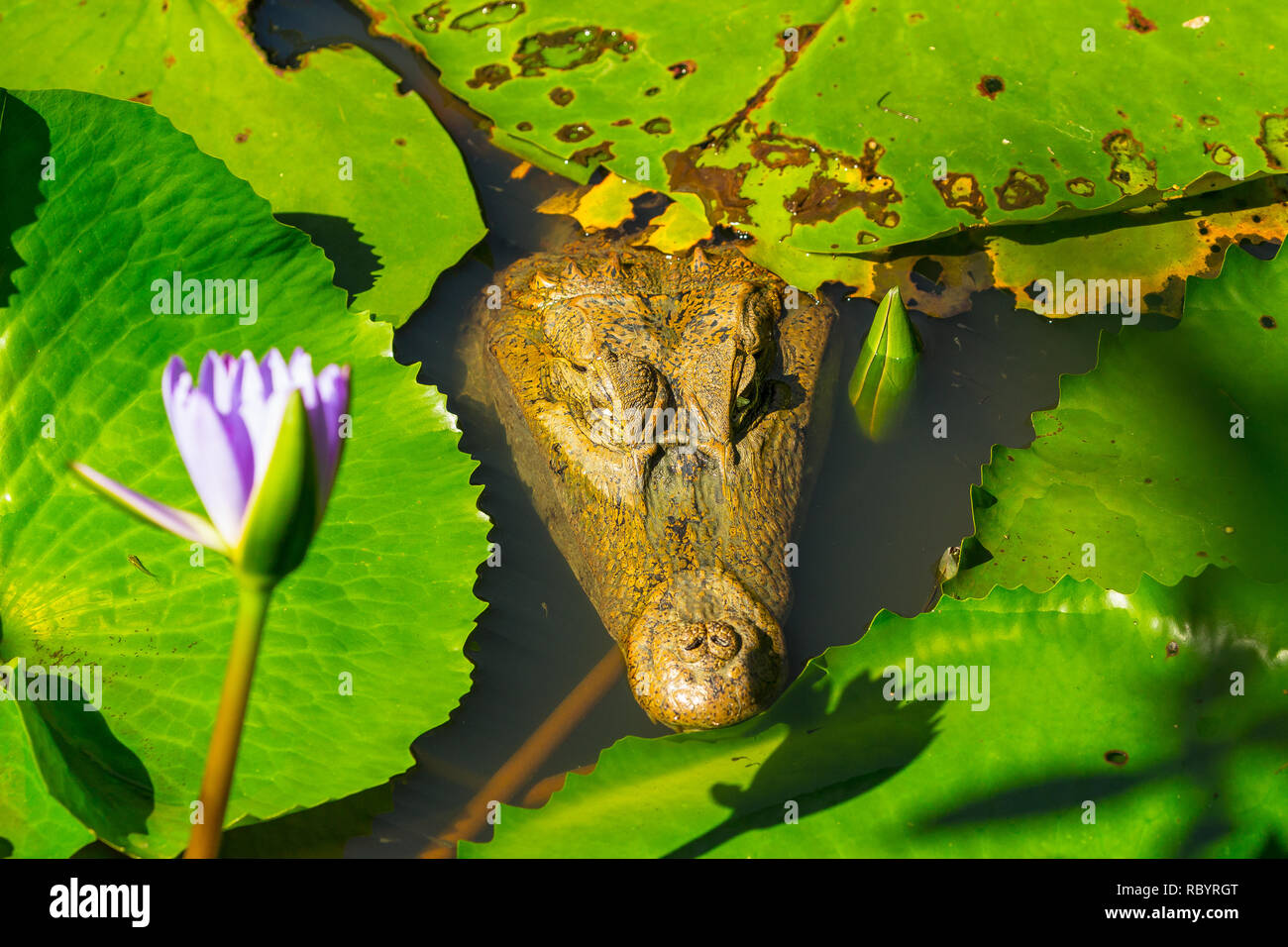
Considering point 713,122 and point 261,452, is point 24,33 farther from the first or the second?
point 261,452

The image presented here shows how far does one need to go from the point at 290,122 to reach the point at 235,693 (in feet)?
10.4

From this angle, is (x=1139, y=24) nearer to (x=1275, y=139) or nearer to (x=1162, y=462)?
(x=1275, y=139)

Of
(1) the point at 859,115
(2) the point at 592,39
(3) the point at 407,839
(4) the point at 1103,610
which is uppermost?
(2) the point at 592,39

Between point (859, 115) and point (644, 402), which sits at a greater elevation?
point (859, 115)

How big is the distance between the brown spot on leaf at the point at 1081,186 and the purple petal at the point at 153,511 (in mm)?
3053

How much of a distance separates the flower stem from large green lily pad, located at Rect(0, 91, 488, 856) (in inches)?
49.1

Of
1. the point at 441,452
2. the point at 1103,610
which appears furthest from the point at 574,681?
the point at 1103,610

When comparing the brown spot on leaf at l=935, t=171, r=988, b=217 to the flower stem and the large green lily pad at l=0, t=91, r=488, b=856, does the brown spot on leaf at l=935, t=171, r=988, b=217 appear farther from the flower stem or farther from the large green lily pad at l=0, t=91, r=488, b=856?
the flower stem

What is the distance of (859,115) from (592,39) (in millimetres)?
1041

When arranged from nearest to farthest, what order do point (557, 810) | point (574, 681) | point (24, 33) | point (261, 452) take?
point (261, 452)
point (557, 810)
point (574, 681)
point (24, 33)

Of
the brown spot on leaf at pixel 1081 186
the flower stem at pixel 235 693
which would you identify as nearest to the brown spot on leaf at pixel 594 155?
the brown spot on leaf at pixel 1081 186

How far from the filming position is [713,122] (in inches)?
136

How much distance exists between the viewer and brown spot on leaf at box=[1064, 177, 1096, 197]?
3186 millimetres

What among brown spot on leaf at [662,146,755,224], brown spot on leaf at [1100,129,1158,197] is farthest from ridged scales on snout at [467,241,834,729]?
brown spot on leaf at [1100,129,1158,197]
